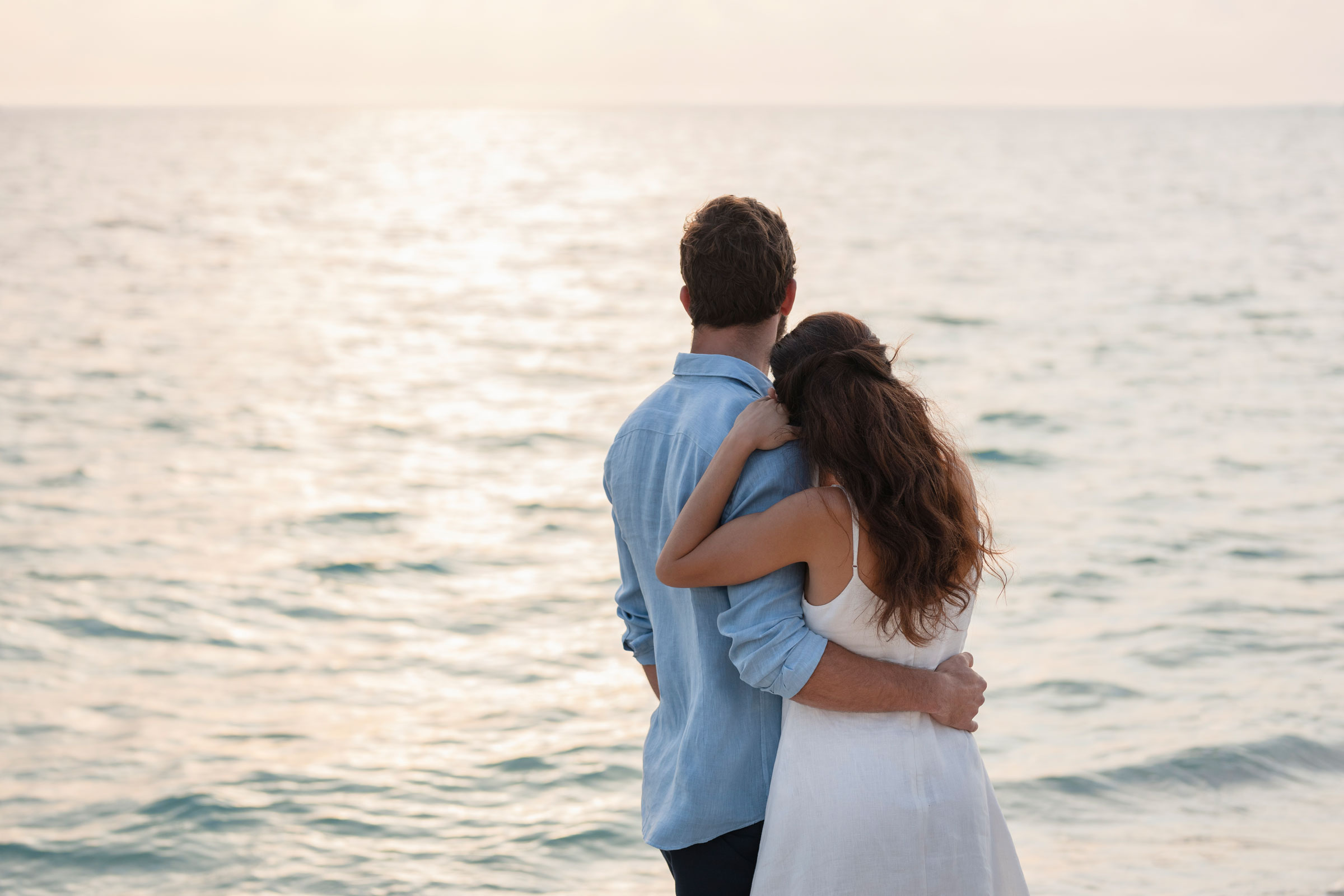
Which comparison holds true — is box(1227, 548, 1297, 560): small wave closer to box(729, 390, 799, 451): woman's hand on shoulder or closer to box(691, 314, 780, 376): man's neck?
box(691, 314, 780, 376): man's neck

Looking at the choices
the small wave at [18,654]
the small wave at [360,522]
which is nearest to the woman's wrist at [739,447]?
the small wave at [18,654]

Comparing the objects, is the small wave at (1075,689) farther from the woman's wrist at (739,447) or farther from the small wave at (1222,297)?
the small wave at (1222,297)

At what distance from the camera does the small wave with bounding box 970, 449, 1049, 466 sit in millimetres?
10781

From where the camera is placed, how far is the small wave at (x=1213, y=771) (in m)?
5.18

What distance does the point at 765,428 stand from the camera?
1944mm

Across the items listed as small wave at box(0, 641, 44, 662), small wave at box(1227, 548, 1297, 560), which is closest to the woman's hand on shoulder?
small wave at box(0, 641, 44, 662)

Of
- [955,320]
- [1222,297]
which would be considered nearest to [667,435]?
[955,320]

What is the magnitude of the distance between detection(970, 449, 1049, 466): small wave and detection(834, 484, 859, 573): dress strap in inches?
359

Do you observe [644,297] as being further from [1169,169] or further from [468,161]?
[468,161]

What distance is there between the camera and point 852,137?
278 feet

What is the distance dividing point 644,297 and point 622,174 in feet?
110

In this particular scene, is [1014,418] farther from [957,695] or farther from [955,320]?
[957,695]

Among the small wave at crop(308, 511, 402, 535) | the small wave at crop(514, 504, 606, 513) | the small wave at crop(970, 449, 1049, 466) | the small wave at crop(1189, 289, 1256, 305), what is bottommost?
the small wave at crop(308, 511, 402, 535)

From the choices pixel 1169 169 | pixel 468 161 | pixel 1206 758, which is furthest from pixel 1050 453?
pixel 468 161
